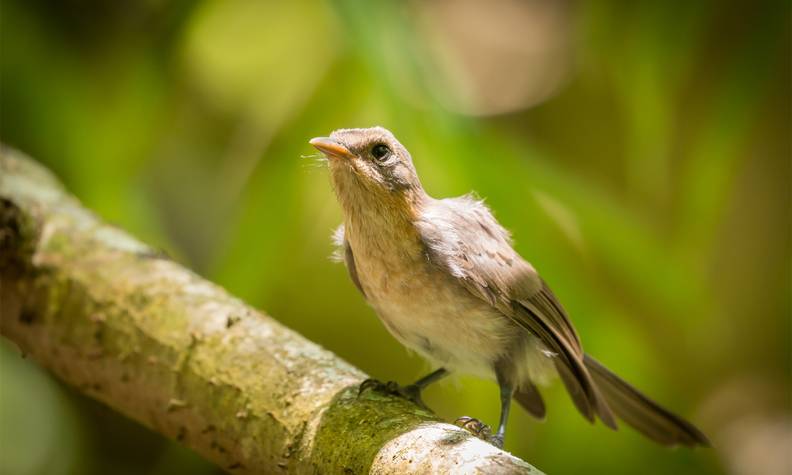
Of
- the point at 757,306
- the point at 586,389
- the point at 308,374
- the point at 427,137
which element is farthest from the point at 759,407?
the point at 308,374

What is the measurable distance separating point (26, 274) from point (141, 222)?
0.86m

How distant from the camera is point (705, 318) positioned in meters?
3.75

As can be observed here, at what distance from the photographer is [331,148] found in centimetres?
205

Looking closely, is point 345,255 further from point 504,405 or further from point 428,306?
point 504,405

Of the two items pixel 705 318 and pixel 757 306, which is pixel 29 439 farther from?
pixel 757 306

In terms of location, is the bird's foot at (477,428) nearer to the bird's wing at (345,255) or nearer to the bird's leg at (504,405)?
the bird's leg at (504,405)

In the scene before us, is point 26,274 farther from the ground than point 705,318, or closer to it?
closer to it

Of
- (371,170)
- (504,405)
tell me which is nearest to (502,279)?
(504,405)

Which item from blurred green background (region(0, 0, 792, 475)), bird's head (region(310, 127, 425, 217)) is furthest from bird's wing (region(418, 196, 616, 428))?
blurred green background (region(0, 0, 792, 475))

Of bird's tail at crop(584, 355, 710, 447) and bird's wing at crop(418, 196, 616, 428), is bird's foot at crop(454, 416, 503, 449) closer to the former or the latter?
bird's wing at crop(418, 196, 616, 428)

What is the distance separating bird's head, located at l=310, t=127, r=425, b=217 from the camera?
2.11m

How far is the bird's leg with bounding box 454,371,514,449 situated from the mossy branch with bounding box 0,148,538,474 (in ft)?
0.54

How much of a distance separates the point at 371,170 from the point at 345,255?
312 mm

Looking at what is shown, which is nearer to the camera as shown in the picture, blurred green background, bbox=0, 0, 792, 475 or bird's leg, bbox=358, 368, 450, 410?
bird's leg, bbox=358, 368, 450, 410
